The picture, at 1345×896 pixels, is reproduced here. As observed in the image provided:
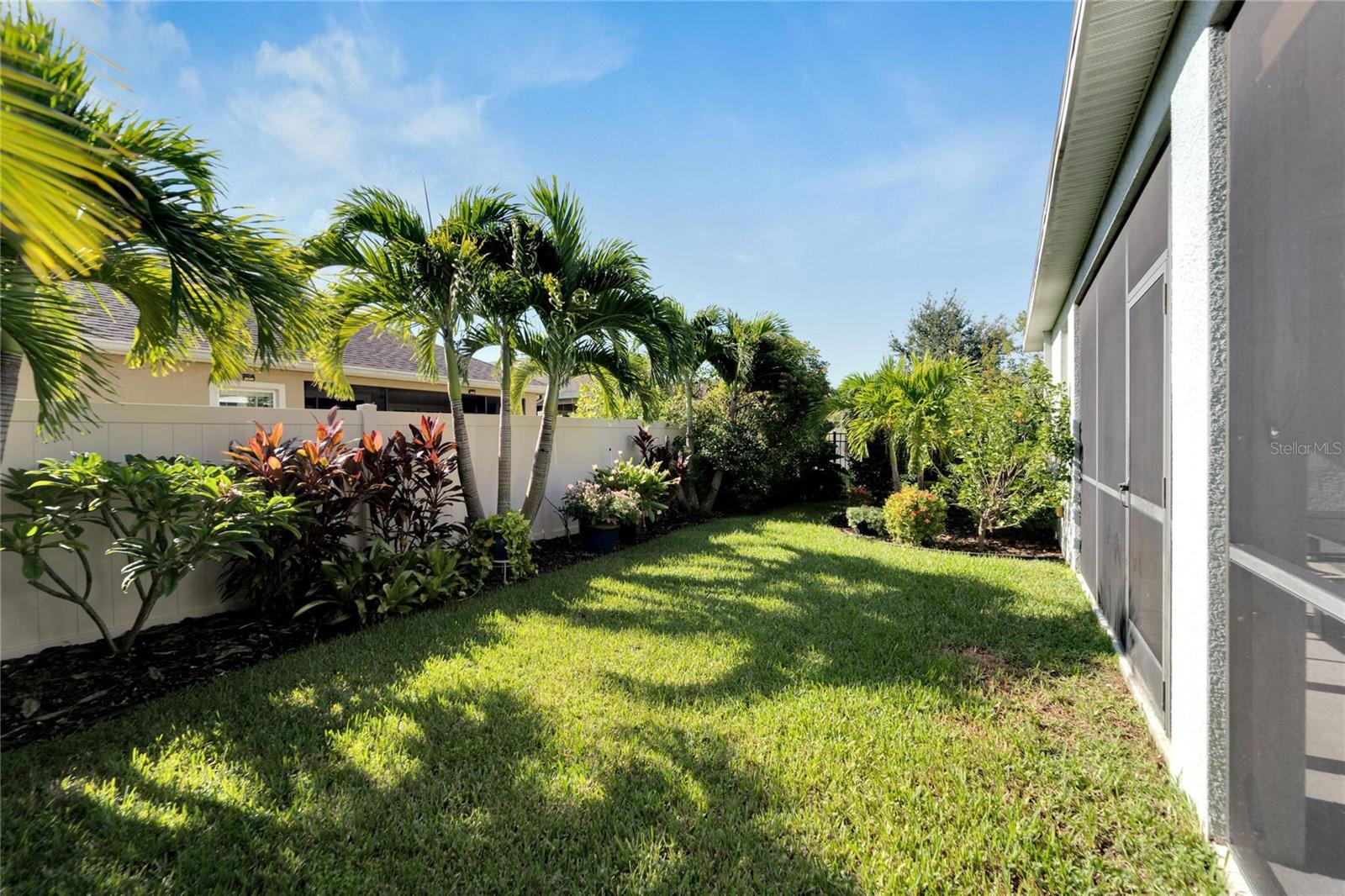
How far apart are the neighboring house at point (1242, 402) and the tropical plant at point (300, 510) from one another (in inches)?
204

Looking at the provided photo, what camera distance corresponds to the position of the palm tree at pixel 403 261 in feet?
17.6

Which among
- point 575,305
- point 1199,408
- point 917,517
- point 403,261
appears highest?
point 403,261

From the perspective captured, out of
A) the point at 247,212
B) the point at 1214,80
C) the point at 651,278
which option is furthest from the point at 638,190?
the point at 1214,80

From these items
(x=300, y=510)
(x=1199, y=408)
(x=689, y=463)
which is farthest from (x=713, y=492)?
(x=1199, y=408)

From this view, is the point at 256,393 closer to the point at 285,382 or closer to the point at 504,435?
the point at 285,382

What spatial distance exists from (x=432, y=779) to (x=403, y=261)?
4723 mm

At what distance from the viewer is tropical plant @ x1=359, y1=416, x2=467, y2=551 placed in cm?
507

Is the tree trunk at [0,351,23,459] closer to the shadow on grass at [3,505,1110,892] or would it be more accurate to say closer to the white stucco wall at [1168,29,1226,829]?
the shadow on grass at [3,505,1110,892]

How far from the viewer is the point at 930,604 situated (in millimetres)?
5062

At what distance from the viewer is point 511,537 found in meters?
6.01

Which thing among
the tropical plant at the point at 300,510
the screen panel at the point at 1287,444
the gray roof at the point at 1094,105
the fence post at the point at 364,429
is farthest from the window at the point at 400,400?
the screen panel at the point at 1287,444

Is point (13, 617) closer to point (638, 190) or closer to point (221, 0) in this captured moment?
point (221, 0)

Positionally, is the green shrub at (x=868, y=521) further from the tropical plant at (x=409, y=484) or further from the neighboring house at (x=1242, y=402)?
the tropical plant at (x=409, y=484)

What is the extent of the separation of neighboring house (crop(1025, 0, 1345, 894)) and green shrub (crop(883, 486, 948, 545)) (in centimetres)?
471
